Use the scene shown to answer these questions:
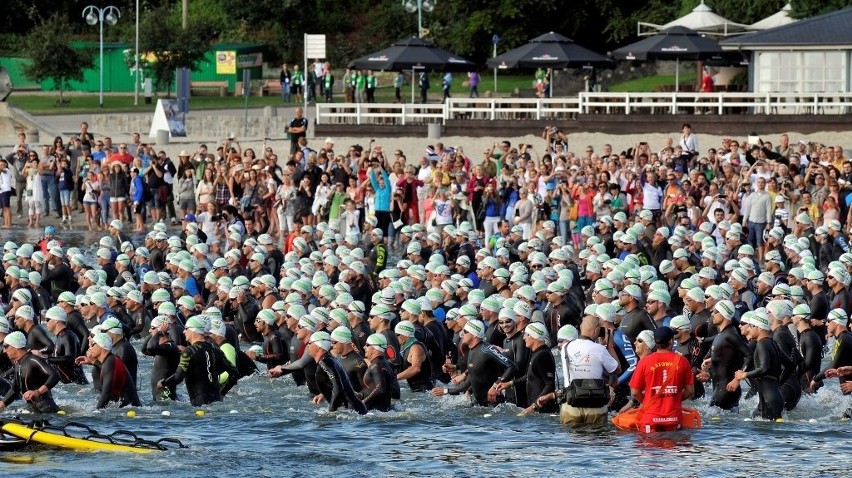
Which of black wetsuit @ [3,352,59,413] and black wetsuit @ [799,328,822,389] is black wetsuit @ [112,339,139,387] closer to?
black wetsuit @ [3,352,59,413]

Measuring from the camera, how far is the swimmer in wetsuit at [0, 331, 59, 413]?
60.3ft

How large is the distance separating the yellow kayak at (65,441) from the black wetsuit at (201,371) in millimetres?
1548

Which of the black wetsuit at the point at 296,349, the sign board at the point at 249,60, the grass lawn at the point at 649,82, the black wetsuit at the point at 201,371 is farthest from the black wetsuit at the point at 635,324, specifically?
the sign board at the point at 249,60

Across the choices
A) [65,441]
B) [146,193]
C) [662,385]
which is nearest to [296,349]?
[65,441]

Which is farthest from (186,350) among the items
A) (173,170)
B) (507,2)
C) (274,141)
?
(507,2)

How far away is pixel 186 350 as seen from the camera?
18.7m

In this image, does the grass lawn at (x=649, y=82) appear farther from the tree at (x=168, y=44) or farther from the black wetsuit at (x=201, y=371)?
the black wetsuit at (x=201, y=371)

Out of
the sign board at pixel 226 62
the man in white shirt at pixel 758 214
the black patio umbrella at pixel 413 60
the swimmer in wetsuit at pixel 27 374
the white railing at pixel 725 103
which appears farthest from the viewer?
the sign board at pixel 226 62

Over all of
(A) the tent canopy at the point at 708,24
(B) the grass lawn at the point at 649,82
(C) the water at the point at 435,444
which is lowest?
(C) the water at the point at 435,444

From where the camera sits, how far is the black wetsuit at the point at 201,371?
61.5 feet

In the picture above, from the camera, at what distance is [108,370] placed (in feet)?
60.7

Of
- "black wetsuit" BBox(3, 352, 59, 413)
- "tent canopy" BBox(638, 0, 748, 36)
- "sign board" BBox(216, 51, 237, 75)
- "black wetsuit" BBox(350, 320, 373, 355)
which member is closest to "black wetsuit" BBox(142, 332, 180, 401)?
"black wetsuit" BBox(3, 352, 59, 413)

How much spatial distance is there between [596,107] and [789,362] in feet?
86.1

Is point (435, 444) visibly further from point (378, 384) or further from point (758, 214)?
point (758, 214)
